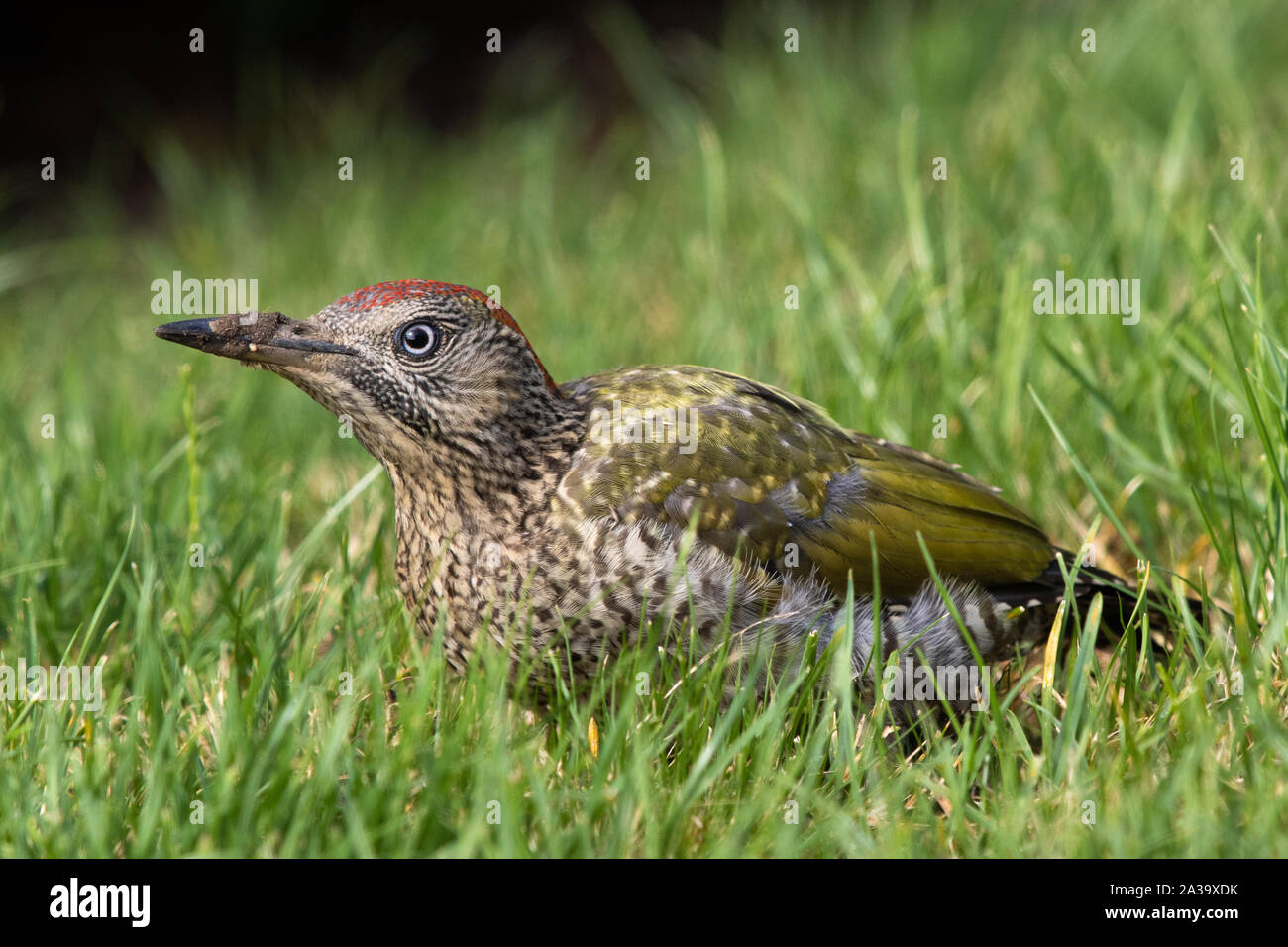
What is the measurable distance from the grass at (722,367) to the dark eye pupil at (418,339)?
606mm

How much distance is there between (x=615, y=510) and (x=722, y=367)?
1627mm

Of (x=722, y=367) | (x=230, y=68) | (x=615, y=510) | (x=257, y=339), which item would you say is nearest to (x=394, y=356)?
(x=257, y=339)

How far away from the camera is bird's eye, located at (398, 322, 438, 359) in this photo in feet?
10.5

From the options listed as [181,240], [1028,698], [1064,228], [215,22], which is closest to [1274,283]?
[1064,228]

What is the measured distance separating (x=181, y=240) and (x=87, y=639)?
15.7ft

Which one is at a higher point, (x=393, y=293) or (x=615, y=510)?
(x=393, y=293)

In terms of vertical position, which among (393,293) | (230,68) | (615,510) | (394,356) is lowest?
(615,510)

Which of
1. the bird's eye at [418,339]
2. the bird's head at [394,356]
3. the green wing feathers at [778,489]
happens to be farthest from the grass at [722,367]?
the bird's eye at [418,339]

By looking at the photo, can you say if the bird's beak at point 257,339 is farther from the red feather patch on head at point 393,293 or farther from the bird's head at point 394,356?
the red feather patch on head at point 393,293

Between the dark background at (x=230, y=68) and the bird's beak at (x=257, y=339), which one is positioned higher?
the dark background at (x=230, y=68)

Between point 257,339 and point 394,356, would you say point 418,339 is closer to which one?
point 394,356

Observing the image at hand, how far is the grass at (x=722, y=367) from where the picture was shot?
2588 millimetres

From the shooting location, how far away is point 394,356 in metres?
3.21

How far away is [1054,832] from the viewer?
8.16ft
